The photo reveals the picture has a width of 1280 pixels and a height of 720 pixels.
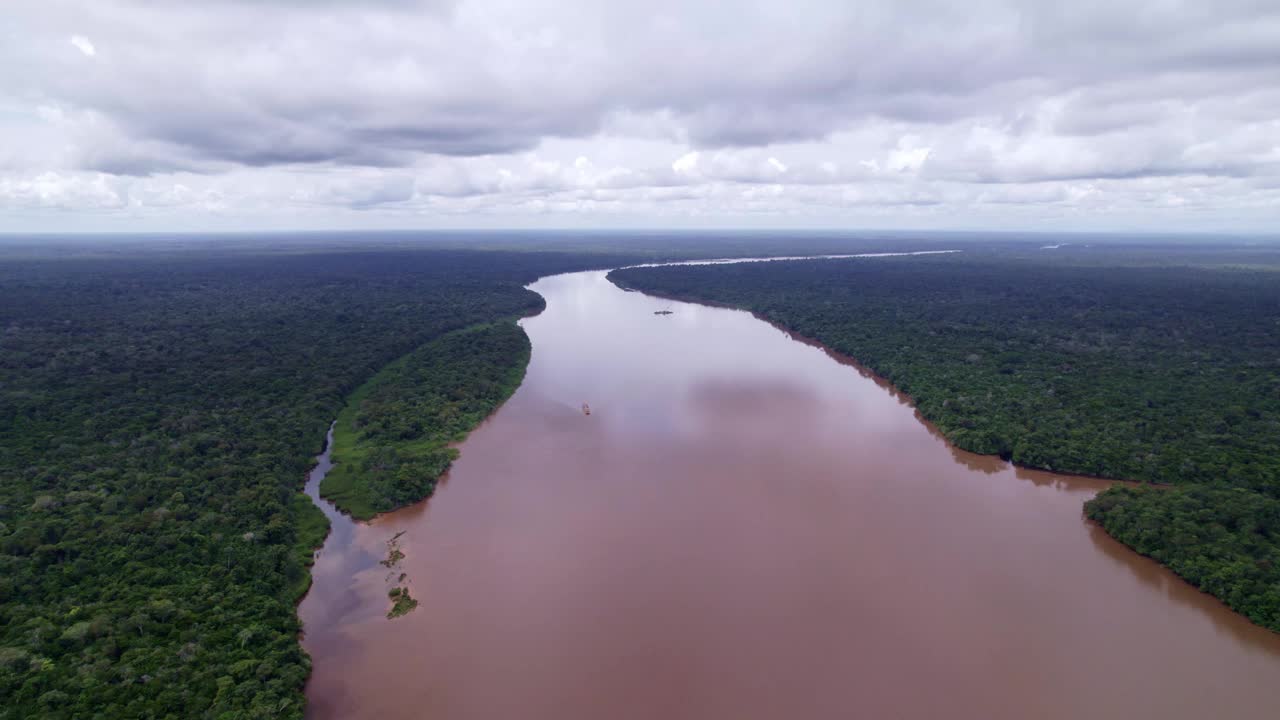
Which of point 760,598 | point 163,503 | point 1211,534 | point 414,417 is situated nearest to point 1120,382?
point 1211,534

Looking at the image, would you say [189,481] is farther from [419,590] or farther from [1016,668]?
[1016,668]

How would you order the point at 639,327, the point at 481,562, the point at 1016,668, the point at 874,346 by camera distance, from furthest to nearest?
1. the point at 639,327
2. the point at 874,346
3. the point at 481,562
4. the point at 1016,668

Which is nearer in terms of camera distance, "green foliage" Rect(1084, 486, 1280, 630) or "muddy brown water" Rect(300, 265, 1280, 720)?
"muddy brown water" Rect(300, 265, 1280, 720)

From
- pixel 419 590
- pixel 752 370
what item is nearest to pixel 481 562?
pixel 419 590

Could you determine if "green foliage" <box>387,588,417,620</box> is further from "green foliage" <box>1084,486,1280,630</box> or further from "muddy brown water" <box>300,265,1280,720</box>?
"green foliage" <box>1084,486,1280,630</box>

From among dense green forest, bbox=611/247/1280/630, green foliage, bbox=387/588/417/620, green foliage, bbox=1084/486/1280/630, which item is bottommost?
green foliage, bbox=387/588/417/620

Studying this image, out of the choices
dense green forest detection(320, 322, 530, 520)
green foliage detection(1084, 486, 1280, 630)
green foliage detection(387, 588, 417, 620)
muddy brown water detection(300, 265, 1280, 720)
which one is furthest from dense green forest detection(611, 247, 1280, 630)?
dense green forest detection(320, 322, 530, 520)
